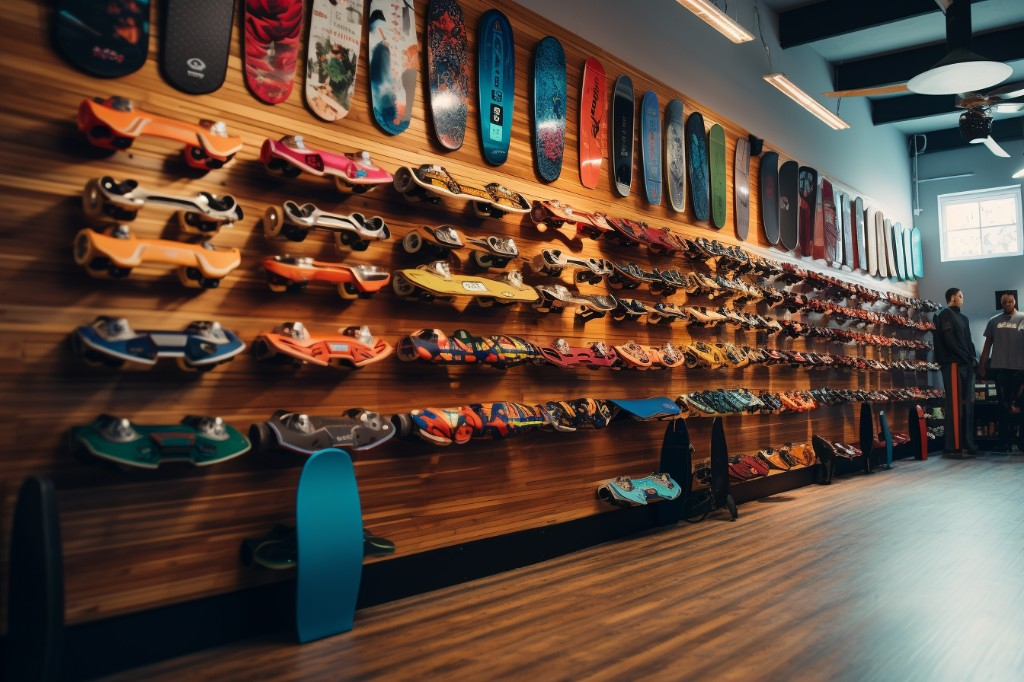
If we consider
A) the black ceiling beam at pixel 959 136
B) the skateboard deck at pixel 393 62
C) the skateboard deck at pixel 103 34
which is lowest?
the skateboard deck at pixel 103 34

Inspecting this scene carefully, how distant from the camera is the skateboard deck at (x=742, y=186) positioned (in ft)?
21.5

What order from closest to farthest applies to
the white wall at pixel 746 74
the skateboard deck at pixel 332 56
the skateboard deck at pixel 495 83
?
the skateboard deck at pixel 332 56 < the skateboard deck at pixel 495 83 < the white wall at pixel 746 74

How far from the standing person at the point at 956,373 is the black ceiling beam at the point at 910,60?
112 inches

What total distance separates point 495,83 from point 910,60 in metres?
6.85

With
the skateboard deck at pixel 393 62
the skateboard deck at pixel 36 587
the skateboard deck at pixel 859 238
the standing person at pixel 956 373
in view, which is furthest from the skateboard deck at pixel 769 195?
the skateboard deck at pixel 36 587

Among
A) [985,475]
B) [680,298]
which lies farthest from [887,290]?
[680,298]

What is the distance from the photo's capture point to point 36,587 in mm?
1955

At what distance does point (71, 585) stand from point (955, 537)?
15.6ft

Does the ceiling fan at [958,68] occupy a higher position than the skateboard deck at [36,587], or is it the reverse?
the ceiling fan at [958,68]

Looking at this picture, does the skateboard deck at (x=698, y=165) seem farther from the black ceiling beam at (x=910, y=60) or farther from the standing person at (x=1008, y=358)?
the standing person at (x=1008, y=358)

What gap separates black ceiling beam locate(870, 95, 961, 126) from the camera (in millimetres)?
9688

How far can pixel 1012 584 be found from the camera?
11.6 feet

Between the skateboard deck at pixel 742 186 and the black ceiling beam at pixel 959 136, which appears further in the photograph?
the black ceiling beam at pixel 959 136

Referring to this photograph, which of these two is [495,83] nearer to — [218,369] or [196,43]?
[196,43]
